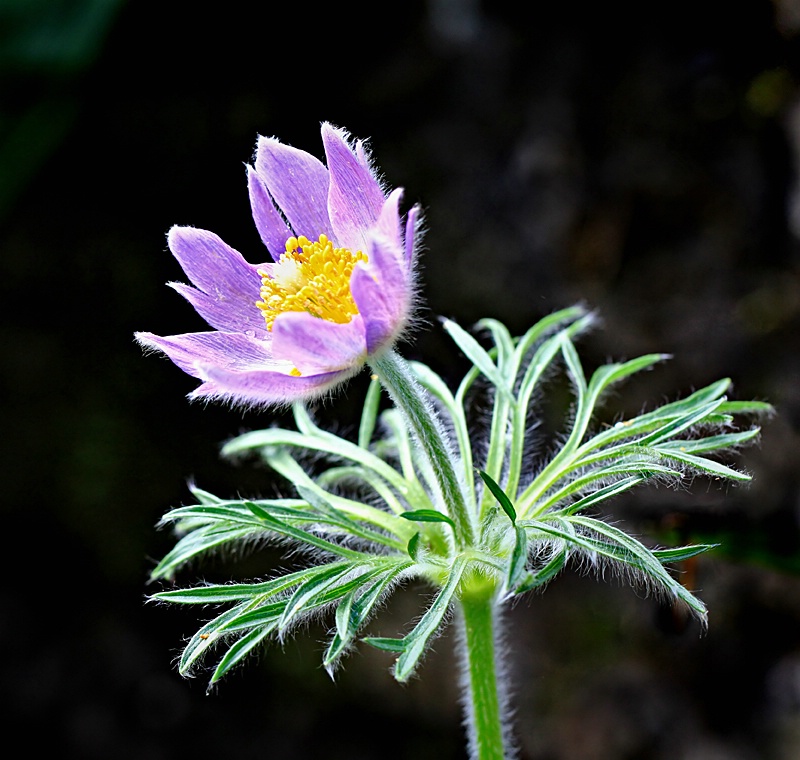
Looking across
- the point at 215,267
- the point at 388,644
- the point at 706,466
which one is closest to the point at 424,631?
the point at 388,644

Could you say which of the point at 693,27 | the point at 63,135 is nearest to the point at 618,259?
the point at 693,27

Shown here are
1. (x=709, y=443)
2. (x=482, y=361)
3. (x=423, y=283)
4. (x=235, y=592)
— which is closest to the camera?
(x=235, y=592)

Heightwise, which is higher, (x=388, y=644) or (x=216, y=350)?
(x=216, y=350)

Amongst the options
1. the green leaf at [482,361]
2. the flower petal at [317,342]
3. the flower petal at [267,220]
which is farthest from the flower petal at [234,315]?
the green leaf at [482,361]

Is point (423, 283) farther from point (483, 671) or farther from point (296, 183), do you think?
point (483, 671)

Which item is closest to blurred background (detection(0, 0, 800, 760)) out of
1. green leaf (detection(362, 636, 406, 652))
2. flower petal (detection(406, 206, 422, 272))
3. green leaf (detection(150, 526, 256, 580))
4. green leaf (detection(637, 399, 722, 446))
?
green leaf (detection(637, 399, 722, 446))

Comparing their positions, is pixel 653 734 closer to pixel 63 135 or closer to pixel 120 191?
pixel 120 191
